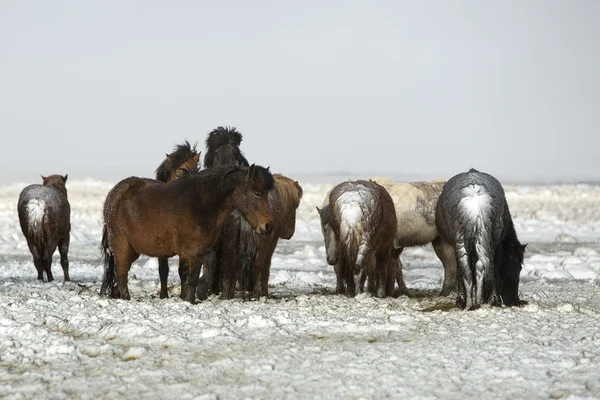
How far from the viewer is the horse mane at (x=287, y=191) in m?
9.54

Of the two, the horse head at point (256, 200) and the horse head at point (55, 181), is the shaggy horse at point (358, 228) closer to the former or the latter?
the horse head at point (256, 200)

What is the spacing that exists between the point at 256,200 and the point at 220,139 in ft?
7.13

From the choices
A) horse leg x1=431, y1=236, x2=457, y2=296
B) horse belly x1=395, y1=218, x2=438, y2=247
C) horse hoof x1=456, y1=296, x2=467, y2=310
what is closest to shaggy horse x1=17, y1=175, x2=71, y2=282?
horse belly x1=395, y1=218, x2=438, y2=247

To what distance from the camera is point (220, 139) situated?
9.67m

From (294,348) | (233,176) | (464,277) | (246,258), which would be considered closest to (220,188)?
(233,176)

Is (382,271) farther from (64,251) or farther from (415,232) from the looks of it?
(64,251)

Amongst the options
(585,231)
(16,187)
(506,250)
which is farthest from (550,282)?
(16,187)

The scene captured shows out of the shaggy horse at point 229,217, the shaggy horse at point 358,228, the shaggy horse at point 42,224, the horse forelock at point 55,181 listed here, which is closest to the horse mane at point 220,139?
the shaggy horse at point 229,217

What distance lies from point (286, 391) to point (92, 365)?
1515mm

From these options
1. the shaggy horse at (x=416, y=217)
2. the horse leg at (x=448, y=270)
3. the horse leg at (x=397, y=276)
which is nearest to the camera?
the horse leg at (x=448, y=270)

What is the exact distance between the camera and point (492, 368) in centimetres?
507

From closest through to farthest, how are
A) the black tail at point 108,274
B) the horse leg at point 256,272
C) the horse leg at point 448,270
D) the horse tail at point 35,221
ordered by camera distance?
the black tail at point 108,274, the horse leg at point 256,272, the horse leg at point 448,270, the horse tail at point 35,221

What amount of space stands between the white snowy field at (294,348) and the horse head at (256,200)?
2.85ft

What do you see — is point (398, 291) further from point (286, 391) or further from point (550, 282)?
point (286, 391)
